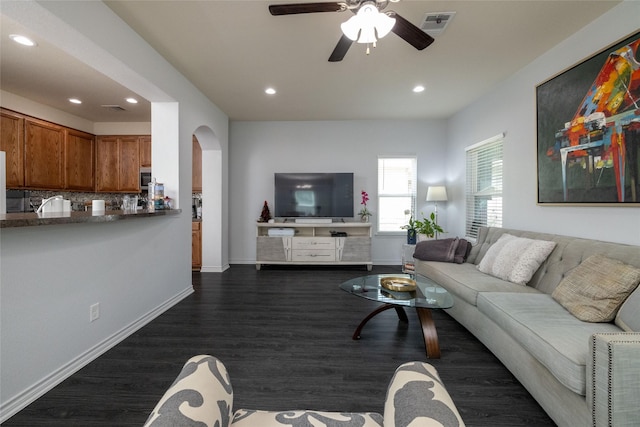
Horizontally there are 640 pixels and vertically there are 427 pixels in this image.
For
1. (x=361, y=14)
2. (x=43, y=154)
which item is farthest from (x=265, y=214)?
(x=361, y=14)

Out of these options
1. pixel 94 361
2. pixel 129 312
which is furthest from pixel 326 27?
pixel 94 361

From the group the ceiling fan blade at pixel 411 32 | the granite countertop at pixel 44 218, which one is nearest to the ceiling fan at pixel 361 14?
the ceiling fan blade at pixel 411 32

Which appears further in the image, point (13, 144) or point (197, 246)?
point (197, 246)

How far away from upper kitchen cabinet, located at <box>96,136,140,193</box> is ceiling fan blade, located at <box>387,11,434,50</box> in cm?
469

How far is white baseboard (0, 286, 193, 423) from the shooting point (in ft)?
4.91

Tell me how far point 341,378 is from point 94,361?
1760 mm

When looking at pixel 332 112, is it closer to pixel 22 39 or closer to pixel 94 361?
pixel 22 39

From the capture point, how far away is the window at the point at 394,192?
199 inches

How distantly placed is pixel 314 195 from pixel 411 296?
9.73 ft

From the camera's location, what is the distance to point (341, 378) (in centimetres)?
180

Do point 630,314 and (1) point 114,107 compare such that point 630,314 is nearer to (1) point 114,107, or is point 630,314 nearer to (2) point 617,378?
(2) point 617,378

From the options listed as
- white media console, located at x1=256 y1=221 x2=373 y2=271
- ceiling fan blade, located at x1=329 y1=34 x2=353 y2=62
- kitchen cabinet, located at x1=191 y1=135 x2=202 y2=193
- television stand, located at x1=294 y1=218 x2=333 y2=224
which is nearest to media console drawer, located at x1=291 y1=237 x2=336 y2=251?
white media console, located at x1=256 y1=221 x2=373 y2=271

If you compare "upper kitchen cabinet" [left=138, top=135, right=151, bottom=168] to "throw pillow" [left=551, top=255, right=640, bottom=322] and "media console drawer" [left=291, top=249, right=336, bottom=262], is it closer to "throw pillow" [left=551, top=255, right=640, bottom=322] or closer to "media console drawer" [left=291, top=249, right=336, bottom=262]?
"media console drawer" [left=291, top=249, right=336, bottom=262]

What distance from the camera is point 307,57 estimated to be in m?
2.79
